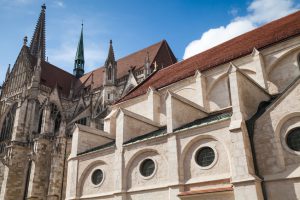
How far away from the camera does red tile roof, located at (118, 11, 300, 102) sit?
48.1 feet

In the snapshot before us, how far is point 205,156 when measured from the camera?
1096cm

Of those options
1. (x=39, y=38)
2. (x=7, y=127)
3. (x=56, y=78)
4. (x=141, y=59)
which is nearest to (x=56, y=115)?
(x=7, y=127)

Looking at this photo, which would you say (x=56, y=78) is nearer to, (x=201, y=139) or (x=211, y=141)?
(x=201, y=139)

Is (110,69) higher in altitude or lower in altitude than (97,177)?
higher

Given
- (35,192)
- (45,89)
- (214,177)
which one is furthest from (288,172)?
(45,89)

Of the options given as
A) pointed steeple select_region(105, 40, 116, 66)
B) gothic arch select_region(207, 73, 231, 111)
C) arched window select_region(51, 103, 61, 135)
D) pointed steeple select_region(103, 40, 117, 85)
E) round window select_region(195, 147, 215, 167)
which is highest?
pointed steeple select_region(105, 40, 116, 66)

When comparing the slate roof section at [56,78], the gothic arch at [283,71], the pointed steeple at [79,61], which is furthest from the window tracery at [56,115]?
the gothic arch at [283,71]

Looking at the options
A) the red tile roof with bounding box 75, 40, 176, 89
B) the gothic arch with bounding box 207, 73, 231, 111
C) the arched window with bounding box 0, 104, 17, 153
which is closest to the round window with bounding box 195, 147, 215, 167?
the gothic arch with bounding box 207, 73, 231, 111

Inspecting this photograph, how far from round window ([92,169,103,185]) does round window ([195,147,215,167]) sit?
16.9ft

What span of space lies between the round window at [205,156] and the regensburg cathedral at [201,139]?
1.3 inches

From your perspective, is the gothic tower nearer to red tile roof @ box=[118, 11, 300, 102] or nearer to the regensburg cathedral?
the regensburg cathedral

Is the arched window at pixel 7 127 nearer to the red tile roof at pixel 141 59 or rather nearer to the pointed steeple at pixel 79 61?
the red tile roof at pixel 141 59

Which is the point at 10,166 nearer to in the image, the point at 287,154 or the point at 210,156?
the point at 210,156

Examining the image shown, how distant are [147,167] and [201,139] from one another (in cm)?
276
